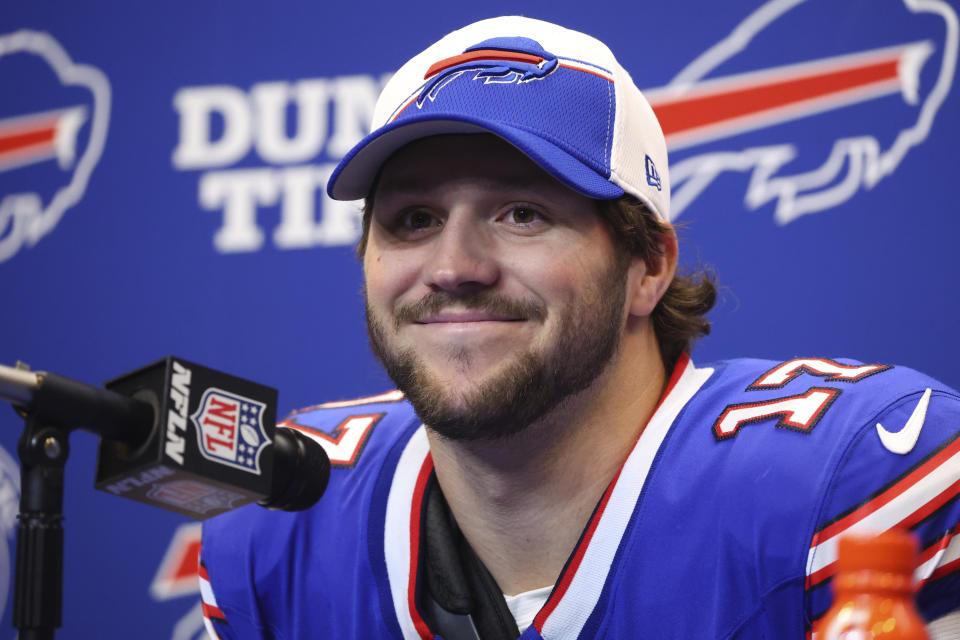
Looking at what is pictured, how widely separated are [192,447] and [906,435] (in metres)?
0.63

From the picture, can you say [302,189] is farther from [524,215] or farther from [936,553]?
[936,553]

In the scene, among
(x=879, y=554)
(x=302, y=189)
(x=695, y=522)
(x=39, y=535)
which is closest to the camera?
(x=879, y=554)

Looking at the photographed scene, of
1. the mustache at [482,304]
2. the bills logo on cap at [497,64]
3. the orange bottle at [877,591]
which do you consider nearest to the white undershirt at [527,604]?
the mustache at [482,304]

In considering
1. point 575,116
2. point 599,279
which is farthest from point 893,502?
point 575,116

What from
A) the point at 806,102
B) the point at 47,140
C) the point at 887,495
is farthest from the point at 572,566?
the point at 47,140

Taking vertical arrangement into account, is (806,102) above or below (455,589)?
above

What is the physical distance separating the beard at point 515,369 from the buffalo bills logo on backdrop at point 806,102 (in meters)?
0.70

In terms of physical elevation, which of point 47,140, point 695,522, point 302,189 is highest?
point 47,140

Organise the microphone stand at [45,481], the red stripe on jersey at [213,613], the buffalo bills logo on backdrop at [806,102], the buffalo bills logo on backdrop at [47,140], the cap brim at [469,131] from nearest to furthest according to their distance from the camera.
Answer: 1. the microphone stand at [45,481]
2. the cap brim at [469,131]
3. the red stripe on jersey at [213,613]
4. the buffalo bills logo on backdrop at [806,102]
5. the buffalo bills logo on backdrop at [47,140]

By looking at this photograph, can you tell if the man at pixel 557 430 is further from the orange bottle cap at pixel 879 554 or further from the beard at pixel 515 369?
the orange bottle cap at pixel 879 554

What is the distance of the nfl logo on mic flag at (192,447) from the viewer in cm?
73

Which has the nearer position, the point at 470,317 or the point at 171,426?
Answer: the point at 171,426

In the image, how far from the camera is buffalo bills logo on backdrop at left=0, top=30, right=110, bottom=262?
201cm

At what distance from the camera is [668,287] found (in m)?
1.31
